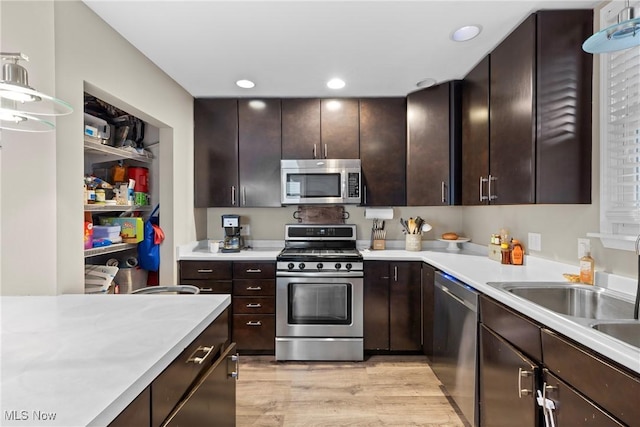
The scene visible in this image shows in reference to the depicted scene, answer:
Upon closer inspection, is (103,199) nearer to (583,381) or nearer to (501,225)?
(583,381)

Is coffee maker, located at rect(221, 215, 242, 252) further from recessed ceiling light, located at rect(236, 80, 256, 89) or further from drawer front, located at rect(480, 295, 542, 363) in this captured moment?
drawer front, located at rect(480, 295, 542, 363)

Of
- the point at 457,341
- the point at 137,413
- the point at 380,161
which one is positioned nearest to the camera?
the point at 137,413

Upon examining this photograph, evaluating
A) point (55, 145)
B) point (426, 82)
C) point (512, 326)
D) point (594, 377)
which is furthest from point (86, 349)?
point (426, 82)

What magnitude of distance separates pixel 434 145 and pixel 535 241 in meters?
1.13

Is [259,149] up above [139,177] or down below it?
above

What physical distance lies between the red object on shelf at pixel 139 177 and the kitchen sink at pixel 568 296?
2.98 meters

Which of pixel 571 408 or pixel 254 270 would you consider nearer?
pixel 571 408

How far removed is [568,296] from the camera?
157 centimetres

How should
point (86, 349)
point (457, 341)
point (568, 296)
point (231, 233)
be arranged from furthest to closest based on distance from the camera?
point (231, 233) → point (457, 341) → point (568, 296) → point (86, 349)

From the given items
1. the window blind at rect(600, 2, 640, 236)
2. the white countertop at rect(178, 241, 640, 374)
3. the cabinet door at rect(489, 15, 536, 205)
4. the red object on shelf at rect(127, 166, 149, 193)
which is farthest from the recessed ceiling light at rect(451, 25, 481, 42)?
the red object on shelf at rect(127, 166, 149, 193)

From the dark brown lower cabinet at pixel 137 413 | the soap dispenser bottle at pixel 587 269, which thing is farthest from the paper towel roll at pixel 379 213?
the dark brown lower cabinet at pixel 137 413

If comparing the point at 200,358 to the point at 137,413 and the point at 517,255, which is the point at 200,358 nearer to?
the point at 137,413

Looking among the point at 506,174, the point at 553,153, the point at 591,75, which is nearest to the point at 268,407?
the point at 506,174

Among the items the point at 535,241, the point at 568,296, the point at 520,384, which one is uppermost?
the point at 535,241
